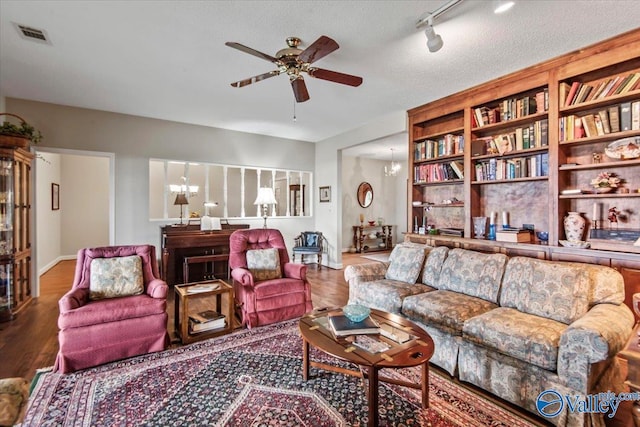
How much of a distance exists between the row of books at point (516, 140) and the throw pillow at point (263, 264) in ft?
8.75

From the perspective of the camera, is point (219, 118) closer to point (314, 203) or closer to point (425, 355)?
point (314, 203)

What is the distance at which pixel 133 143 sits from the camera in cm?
480

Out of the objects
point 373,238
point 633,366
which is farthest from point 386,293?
point 373,238

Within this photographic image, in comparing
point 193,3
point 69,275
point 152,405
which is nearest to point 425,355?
point 152,405

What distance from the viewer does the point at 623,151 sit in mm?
2564

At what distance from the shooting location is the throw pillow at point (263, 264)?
3.43 meters

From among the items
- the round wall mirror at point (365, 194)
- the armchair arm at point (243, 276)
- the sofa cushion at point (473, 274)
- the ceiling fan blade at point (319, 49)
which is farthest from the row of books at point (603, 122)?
the round wall mirror at point (365, 194)

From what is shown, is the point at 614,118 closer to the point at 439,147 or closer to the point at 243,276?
the point at 439,147

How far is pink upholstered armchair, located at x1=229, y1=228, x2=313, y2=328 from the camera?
3.13 m

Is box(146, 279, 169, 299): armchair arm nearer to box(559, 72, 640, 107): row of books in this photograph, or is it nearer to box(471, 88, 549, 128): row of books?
box(471, 88, 549, 128): row of books

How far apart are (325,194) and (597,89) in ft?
14.8

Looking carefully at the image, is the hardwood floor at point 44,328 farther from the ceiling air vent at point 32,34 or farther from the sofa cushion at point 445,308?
the ceiling air vent at point 32,34

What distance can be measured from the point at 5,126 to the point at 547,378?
18.3 feet

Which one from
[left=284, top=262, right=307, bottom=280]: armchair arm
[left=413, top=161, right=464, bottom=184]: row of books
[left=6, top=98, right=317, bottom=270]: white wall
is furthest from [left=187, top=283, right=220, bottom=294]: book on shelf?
[left=413, top=161, right=464, bottom=184]: row of books
